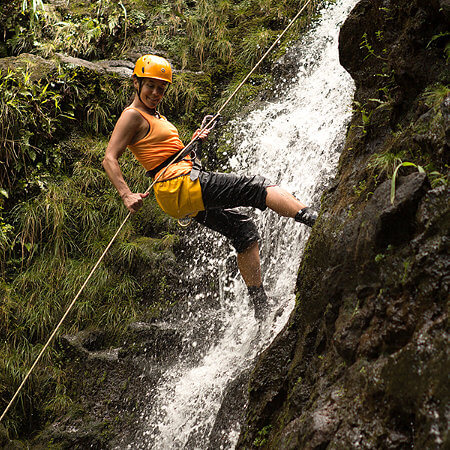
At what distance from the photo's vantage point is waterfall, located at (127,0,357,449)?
479cm

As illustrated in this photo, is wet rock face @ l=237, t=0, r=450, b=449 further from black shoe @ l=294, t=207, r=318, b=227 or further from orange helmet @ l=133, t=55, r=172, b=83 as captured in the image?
orange helmet @ l=133, t=55, r=172, b=83

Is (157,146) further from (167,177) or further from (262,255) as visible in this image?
(262,255)

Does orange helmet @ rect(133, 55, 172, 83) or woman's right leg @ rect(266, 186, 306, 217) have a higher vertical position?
orange helmet @ rect(133, 55, 172, 83)

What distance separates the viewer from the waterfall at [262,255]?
479 centimetres

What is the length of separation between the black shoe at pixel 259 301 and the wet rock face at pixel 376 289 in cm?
158

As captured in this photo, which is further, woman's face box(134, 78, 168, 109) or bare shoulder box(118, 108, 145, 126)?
woman's face box(134, 78, 168, 109)

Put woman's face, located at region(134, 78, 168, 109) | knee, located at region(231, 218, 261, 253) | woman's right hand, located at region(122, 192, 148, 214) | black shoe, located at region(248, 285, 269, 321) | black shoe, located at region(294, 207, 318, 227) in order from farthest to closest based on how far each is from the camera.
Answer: black shoe, located at region(248, 285, 269, 321), knee, located at region(231, 218, 261, 253), woman's face, located at region(134, 78, 168, 109), woman's right hand, located at region(122, 192, 148, 214), black shoe, located at region(294, 207, 318, 227)

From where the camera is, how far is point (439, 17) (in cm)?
290

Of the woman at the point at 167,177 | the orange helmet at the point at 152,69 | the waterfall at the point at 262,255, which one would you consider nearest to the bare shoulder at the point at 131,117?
the woman at the point at 167,177

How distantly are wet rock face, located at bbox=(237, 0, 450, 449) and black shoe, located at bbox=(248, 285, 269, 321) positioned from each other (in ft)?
5.19

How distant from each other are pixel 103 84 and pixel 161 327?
179 inches

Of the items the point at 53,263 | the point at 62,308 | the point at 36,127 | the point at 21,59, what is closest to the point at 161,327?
the point at 62,308

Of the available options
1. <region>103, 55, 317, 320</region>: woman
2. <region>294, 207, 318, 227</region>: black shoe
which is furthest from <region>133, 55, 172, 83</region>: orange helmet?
<region>294, 207, 318, 227</region>: black shoe

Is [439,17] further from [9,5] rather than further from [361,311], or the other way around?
[9,5]
